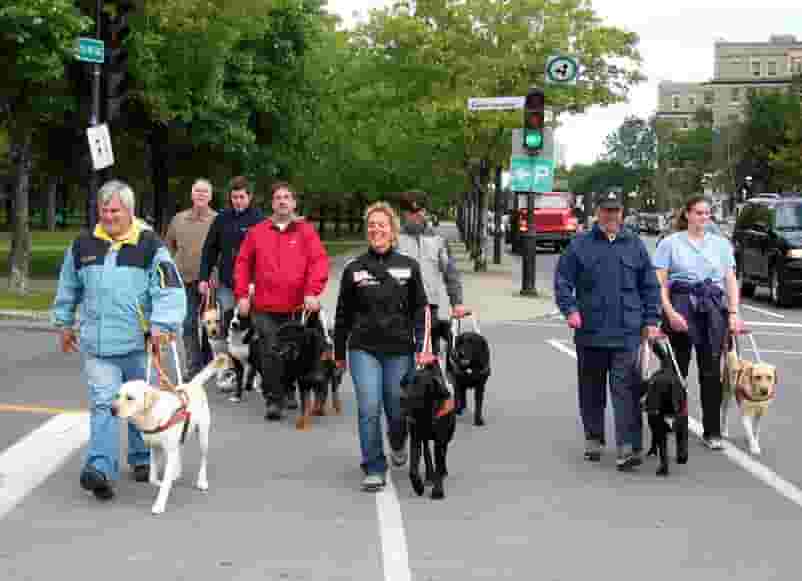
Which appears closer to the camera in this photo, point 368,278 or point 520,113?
point 368,278

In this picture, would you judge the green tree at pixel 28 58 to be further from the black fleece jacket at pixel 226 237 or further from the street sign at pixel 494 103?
the black fleece jacket at pixel 226 237

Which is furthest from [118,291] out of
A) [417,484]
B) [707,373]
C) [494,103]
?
[494,103]

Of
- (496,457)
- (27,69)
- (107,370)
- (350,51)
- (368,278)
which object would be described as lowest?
(496,457)

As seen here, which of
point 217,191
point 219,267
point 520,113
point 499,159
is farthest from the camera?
point 217,191

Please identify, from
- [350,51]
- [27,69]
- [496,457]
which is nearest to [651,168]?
[350,51]

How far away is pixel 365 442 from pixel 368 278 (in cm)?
98

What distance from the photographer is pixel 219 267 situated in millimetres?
11547

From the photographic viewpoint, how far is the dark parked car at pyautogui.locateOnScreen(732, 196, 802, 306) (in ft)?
79.3

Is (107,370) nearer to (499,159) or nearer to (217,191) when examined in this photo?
(499,159)

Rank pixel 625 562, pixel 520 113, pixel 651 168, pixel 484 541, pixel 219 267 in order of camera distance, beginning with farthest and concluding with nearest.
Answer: pixel 651 168, pixel 520 113, pixel 219 267, pixel 484 541, pixel 625 562

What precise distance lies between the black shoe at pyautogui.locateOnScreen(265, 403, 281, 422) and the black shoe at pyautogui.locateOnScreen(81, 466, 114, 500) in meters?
3.09

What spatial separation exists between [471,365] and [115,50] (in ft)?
49.9

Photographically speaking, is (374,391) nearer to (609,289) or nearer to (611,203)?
(609,289)

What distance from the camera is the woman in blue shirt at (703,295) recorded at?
921 centimetres
